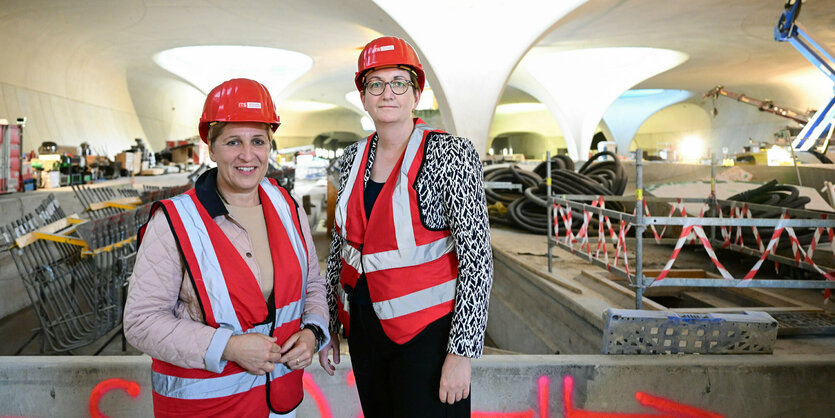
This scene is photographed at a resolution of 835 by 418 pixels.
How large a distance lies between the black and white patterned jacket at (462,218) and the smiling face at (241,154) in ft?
1.74

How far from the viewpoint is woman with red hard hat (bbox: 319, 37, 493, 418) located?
1.72 metres

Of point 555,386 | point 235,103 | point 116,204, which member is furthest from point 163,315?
point 116,204

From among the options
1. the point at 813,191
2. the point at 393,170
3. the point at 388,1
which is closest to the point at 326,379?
the point at 393,170

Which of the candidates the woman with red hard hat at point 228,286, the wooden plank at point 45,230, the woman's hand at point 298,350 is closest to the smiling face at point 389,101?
the woman with red hard hat at point 228,286

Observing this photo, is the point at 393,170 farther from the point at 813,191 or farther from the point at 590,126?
the point at 590,126

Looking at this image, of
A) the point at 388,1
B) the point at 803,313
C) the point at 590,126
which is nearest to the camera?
the point at 803,313

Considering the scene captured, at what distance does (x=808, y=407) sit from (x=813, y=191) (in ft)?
23.0

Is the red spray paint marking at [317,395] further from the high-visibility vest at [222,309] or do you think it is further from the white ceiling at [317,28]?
the white ceiling at [317,28]

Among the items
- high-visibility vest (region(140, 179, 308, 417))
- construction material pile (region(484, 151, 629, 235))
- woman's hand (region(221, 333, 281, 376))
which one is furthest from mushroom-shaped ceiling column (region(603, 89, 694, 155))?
woman's hand (region(221, 333, 281, 376))

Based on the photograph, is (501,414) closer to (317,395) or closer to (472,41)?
(317,395)

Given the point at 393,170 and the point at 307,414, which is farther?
the point at 307,414

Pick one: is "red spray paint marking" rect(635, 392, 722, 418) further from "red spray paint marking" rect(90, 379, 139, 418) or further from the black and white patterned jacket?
"red spray paint marking" rect(90, 379, 139, 418)

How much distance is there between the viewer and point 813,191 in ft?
28.2

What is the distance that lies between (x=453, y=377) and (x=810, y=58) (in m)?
18.3
